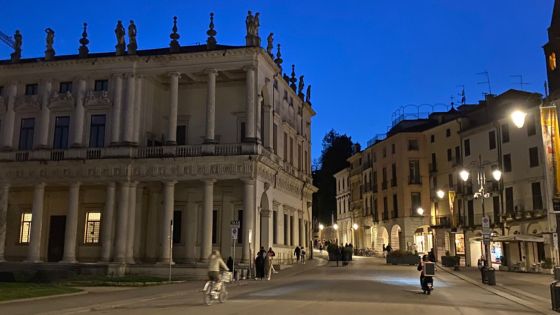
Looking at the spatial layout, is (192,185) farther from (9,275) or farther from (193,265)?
(9,275)

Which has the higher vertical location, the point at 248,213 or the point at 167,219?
the point at 248,213

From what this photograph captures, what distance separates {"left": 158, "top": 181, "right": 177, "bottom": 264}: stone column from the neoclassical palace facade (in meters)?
0.09

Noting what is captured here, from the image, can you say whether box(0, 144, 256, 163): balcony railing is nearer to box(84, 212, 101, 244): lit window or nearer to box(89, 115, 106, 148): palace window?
box(89, 115, 106, 148): palace window

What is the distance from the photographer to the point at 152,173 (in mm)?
37375

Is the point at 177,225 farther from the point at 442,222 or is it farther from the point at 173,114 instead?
the point at 442,222

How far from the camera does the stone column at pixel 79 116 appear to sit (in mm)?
39312

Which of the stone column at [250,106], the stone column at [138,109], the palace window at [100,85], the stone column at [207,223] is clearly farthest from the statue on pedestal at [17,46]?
the stone column at [207,223]

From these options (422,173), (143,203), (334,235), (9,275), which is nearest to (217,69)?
(143,203)

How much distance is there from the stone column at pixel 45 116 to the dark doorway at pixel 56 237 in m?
5.64

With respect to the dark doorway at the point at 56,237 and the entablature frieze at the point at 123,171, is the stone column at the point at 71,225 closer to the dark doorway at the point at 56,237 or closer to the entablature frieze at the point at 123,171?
the entablature frieze at the point at 123,171

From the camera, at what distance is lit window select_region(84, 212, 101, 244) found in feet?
131

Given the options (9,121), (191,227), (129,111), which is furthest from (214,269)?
(9,121)

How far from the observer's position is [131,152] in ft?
124

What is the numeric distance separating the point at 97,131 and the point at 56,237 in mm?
8557
